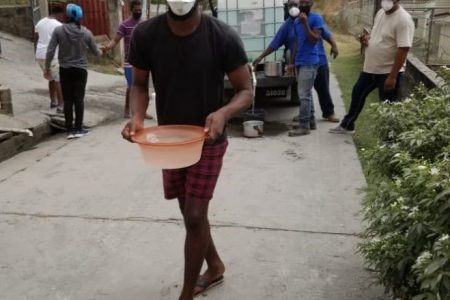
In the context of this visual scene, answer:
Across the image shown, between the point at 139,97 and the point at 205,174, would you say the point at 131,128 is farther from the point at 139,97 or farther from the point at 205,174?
the point at 205,174

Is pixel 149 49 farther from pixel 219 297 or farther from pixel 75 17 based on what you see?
pixel 75 17

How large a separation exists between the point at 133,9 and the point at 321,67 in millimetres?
2706

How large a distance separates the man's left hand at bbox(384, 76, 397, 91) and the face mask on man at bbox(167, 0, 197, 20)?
3836 mm

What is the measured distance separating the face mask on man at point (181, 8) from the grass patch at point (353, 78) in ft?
5.87

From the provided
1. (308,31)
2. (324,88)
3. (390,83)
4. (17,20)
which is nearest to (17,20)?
(17,20)

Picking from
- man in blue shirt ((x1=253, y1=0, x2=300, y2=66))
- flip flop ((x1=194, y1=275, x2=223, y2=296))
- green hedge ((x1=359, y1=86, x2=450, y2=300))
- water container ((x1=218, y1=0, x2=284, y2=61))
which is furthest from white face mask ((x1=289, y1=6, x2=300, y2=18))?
flip flop ((x1=194, y1=275, x2=223, y2=296))

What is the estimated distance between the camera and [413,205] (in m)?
2.47

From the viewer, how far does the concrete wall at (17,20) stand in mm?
13453

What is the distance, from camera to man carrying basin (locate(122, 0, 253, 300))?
2.82 metres

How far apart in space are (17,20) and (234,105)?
12272 mm

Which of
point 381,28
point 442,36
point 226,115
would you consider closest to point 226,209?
point 226,115

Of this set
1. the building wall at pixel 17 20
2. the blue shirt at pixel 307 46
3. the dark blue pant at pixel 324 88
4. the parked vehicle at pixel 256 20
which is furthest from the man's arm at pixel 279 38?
the building wall at pixel 17 20

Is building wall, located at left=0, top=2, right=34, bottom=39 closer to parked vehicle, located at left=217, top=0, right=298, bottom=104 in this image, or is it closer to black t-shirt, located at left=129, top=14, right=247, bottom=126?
parked vehicle, located at left=217, top=0, right=298, bottom=104

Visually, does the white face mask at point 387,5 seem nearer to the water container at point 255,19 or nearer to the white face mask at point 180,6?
the water container at point 255,19
